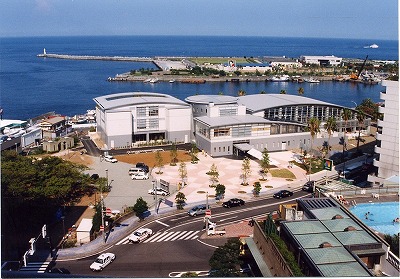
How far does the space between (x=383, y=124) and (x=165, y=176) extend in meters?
7.25

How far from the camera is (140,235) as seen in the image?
10.4 meters

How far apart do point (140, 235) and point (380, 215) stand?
5.39 meters

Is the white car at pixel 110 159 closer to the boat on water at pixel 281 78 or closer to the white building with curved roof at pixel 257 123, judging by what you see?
the white building with curved roof at pixel 257 123

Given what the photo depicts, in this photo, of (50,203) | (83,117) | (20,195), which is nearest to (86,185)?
(50,203)

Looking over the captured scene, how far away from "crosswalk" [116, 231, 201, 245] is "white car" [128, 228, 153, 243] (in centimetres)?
9

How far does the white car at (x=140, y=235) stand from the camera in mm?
10211

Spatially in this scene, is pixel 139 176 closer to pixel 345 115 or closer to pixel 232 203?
pixel 232 203

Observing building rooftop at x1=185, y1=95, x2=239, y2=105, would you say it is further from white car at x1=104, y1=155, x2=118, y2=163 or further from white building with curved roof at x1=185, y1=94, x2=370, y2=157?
white car at x1=104, y1=155, x2=118, y2=163

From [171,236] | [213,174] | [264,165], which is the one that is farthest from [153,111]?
[171,236]

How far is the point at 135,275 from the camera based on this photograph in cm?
861

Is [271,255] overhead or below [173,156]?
overhead

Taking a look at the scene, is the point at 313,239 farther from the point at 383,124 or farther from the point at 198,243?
the point at 383,124

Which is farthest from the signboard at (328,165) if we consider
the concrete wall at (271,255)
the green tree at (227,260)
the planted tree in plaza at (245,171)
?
the green tree at (227,260)

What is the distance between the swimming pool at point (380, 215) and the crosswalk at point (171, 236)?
13.3ft
